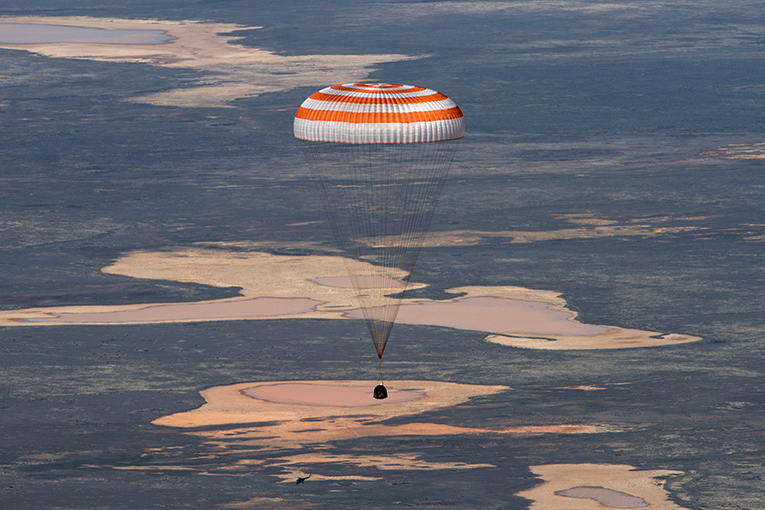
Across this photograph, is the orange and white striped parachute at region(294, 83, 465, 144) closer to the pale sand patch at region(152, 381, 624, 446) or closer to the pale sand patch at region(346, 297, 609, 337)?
the pale sand patch at region(152, 381, 624, 446)

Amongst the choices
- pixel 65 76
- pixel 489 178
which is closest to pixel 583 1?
pixel 65 76

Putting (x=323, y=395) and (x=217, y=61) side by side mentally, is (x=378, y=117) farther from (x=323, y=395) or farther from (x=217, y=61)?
(x=217, y=61)

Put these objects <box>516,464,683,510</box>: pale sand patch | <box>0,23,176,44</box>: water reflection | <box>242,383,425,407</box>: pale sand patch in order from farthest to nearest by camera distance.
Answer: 1. <box>0,23,176,44</box>: water reflection
2. <box>242,383,425,407</box>: pale sand patch
3. <box>516,464,683,510</box>: pale sand patch

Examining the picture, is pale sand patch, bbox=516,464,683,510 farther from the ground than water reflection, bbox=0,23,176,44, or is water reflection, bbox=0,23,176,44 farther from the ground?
water reflection, bbox=0,23,176,44

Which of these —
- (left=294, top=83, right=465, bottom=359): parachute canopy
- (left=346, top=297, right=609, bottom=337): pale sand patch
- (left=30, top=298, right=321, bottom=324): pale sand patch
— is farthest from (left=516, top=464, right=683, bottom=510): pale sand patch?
(left=30, top=298, right=321, bottom=324): pale sand patch

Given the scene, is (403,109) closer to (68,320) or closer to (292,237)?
(68,320)

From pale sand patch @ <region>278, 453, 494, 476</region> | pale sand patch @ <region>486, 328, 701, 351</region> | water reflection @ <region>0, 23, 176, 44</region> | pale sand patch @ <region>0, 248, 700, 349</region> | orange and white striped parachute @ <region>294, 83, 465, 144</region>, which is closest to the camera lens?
orange and white striped parachute @ <region>294, 83, 465, 144</region>
